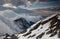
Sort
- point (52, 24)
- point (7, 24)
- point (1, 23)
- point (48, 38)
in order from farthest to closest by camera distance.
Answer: point (7, 24), point (1, 23), point (52, 24), point (48, 38)

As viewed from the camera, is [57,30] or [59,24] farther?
[59,24]

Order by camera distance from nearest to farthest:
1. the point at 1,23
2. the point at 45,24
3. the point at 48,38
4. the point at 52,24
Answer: the point at 48,38 → the point at 52,24 → the point at 45,24 → the point at 1,23

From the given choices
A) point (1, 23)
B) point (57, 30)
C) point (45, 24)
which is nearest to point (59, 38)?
point (57, 30)

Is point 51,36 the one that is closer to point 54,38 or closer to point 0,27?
point 54,38

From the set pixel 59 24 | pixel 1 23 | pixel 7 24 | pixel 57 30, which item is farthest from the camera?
pixel 7 24

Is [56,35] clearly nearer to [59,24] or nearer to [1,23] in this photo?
[59,24]

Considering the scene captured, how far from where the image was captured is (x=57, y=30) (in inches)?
1045

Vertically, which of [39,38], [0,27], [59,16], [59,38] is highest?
[0,27]

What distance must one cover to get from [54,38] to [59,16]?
38.1ft

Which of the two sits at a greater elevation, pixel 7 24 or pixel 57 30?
pixel 7 24

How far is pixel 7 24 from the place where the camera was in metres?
119

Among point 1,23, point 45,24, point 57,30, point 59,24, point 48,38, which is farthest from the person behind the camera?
point 1,23

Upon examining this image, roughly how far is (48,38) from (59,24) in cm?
537

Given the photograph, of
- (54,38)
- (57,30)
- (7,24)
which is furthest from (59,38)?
(7,24)
